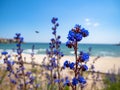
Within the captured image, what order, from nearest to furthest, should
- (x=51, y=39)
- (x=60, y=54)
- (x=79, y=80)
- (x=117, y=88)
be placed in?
(x=79, y=80) < (x=60, y=54) < (x=51, y=39) < (x=117, y=88)

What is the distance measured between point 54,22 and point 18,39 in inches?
37.6

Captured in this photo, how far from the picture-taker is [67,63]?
2578mm

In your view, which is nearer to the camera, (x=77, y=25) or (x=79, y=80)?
(x=79, y=80)

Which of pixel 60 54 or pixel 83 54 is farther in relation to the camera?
pixel 60 54

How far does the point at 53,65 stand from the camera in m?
4.91

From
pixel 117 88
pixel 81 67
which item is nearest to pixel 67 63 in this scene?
pixel 81 67

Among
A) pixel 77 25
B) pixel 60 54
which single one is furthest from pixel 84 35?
pixel 60 54

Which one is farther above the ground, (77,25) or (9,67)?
(77,25)

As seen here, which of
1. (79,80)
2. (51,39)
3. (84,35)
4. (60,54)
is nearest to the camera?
(79,80)

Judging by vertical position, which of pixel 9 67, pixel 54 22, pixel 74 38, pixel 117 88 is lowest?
pixel 117 88

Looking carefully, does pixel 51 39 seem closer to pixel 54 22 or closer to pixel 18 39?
pixel 54 22

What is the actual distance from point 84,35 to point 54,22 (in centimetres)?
230

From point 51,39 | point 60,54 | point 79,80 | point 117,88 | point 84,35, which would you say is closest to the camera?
point 79,80

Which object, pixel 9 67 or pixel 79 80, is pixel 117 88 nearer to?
pixel 9 67
